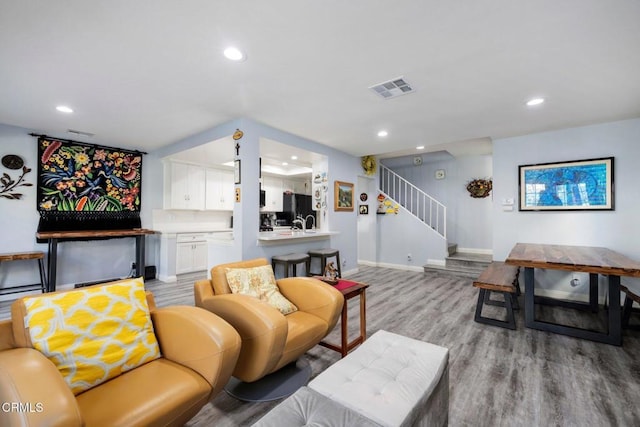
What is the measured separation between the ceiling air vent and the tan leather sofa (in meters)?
2.51

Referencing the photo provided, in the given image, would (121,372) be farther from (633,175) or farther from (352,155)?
(633,175)

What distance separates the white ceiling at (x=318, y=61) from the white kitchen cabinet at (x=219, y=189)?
231 cm

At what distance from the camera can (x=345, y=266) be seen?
17.9ft

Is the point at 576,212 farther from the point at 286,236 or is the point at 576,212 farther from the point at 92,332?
the point at 92,332

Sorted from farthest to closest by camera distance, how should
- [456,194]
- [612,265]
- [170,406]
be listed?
1. [456,194]
2. [612,265]
3. [170,406]

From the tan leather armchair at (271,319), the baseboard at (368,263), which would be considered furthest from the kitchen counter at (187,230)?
the tan leather armchair at (271,319)

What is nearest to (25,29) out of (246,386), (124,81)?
(124,81)

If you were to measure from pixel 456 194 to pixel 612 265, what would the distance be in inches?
175

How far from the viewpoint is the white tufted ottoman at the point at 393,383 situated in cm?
113

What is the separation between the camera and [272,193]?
7328 millimetres

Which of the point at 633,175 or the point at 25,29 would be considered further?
the point at 633,175

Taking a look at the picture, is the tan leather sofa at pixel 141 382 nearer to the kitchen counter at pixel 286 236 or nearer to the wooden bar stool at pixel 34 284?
the kitchen counter at pixel 286 236

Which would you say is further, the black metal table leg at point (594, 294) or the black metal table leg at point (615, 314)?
the black metal table leg at point (594, 294)

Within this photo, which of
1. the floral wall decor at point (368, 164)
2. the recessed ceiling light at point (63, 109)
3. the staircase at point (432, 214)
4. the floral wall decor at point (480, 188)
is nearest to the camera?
the recessed ceiling light at point (63, 109)
